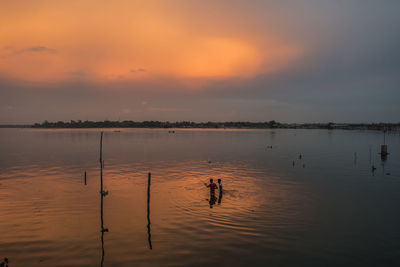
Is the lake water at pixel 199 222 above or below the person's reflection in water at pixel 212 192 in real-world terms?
below

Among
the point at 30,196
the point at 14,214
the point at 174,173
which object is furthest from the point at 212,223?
the point at 174,173

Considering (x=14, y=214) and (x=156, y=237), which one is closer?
(x=156, y=237)

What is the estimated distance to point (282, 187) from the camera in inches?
1481

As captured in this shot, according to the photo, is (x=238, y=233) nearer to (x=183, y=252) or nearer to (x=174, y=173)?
(x=183, y=252)

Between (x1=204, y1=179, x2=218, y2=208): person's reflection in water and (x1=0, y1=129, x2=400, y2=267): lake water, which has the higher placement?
(x1=204, y1=179, x2=218, y2=208): person's reflection in water

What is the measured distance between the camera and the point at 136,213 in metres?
25.9

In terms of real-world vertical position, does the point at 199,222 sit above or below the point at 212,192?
below

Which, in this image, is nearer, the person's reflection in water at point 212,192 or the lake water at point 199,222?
the lake water at point 199,222

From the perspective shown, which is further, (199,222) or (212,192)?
(212,192)

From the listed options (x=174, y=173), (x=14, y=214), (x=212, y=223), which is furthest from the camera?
(x=174, y=173)

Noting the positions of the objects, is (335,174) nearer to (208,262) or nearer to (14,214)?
(208,262)

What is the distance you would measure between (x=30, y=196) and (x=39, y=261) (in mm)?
17451

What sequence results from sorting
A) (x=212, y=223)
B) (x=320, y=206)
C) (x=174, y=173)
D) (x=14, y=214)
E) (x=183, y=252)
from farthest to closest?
(x=174, y=173)
(x=320, y=206)
(x=14, y=214)
(x=212, y=223)
(x=183, y=252)

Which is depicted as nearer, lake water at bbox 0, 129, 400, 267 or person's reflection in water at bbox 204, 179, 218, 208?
lake water at bbox 0, 129, 400, 267
